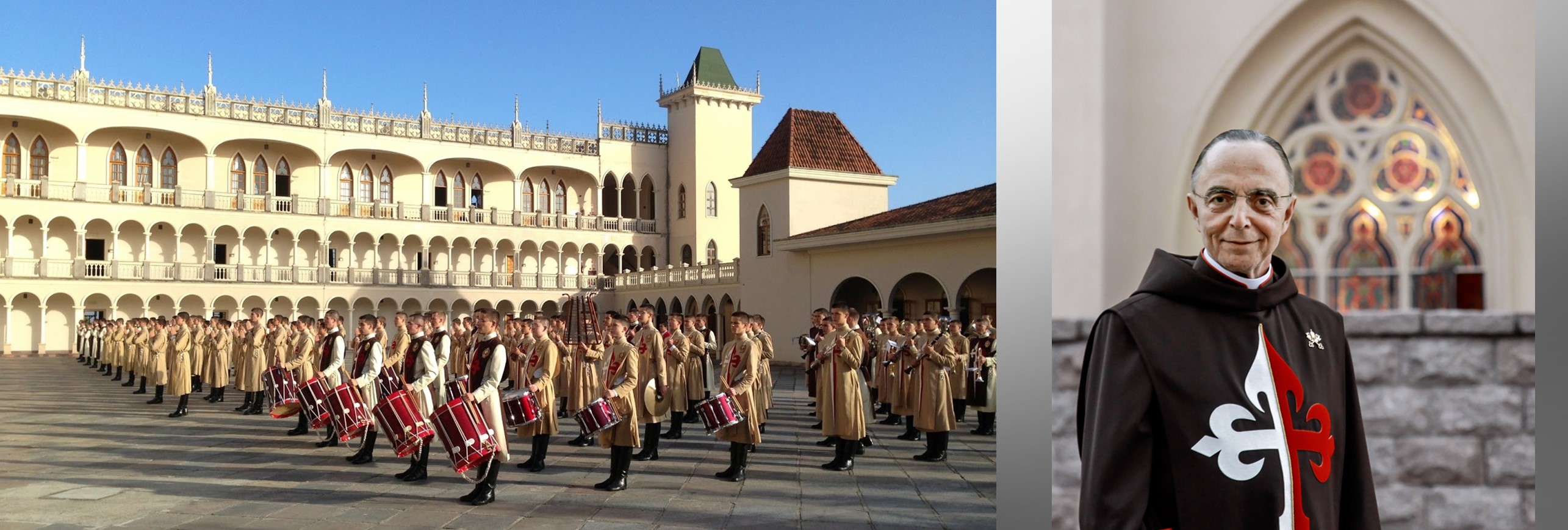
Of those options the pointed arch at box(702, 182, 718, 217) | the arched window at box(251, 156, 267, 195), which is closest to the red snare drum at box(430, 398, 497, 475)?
the arched window at box(251, 156, 267, 195)

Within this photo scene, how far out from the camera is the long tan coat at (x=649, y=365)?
405 inches

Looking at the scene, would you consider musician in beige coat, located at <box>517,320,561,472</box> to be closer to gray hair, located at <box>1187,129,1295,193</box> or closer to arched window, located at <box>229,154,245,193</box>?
gray hair, located at <box>1187,129,1295,193</box>

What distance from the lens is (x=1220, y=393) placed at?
2.34 m

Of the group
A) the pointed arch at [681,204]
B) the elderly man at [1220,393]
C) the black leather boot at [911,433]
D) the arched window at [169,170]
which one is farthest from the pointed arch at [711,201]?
the elderly man at [1220,393]

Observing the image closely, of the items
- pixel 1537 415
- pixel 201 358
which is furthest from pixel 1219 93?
pixel 201 358

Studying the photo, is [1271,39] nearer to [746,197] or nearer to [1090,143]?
[1090,143]

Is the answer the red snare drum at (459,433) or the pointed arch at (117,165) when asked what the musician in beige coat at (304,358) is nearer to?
the red snare drum at (459,433)

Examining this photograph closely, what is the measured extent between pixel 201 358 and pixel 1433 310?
2263 cm

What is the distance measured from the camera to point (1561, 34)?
→ 3.05 meters

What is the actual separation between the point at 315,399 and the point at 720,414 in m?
4.56

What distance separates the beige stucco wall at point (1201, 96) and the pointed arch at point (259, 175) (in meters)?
43.5

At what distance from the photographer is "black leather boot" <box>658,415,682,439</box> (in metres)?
13.9

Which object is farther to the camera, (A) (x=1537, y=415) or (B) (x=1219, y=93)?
(B) (x=1219, y=93)

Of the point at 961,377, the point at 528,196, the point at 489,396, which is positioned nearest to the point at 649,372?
the point at 489,396
